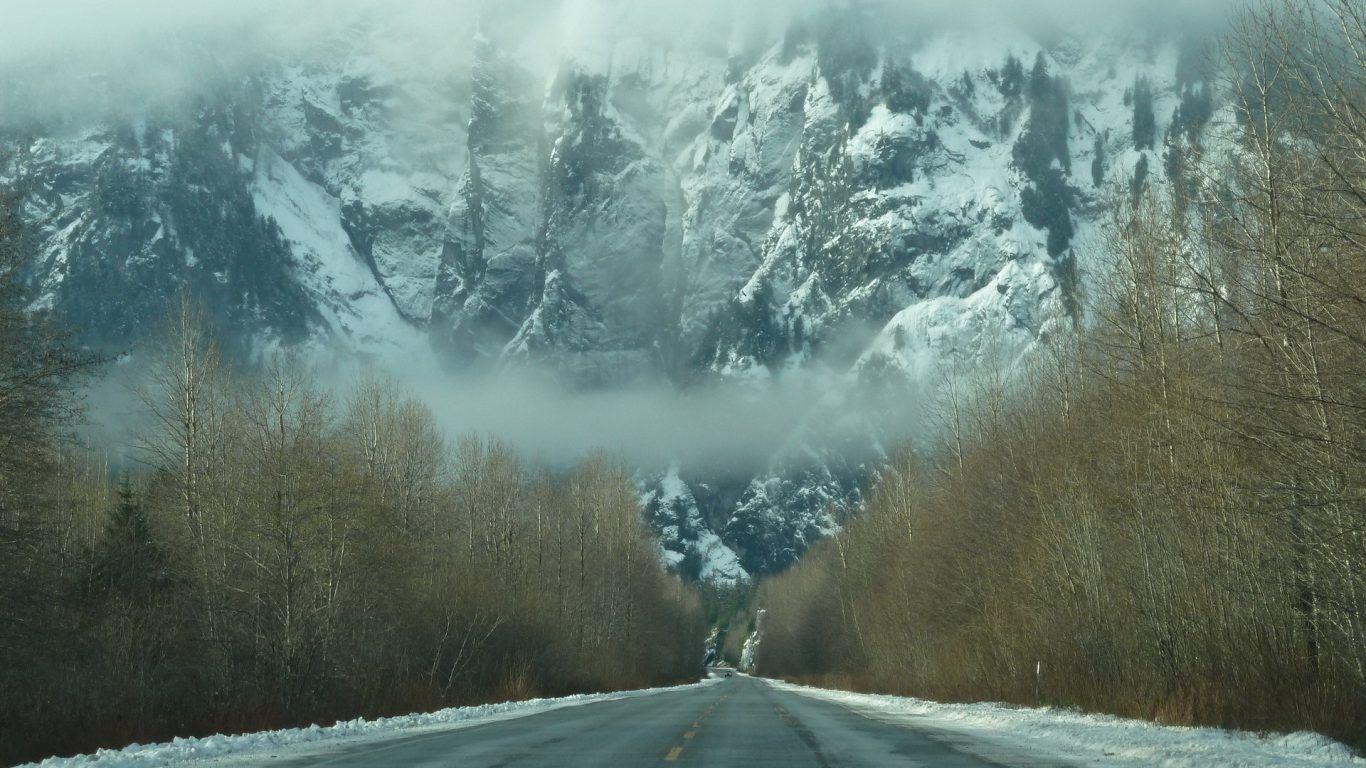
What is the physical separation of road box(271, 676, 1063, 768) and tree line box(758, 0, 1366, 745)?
15.1 feet

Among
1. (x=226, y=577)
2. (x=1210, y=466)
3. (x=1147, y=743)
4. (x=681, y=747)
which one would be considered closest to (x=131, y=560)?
(x=226, y=577)

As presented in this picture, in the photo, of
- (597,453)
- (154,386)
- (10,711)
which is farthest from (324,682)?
(597,453)

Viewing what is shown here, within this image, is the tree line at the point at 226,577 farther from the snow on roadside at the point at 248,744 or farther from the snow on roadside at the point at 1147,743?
the snow on roadside at the point at 1147,743

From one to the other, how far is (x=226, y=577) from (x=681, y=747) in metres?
18.3

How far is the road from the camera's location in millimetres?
14914

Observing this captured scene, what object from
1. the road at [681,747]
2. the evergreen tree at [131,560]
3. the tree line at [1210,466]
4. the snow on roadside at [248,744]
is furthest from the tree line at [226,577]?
the tree line at [1210,466]

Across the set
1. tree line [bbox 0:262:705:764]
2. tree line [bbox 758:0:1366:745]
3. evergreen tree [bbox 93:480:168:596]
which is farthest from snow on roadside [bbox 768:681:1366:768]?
evergreen tree [bbox 93:480:168:596]

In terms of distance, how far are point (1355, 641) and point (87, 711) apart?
20196 mm

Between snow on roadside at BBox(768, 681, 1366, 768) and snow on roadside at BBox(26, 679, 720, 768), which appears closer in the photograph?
snow on roadside at BBox(768, 681, 1366, 768)

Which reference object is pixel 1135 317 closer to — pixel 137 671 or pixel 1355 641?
pixel 1355 641

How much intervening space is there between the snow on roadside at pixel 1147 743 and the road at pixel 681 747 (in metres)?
0.80

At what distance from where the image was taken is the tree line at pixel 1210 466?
1408 centimetres

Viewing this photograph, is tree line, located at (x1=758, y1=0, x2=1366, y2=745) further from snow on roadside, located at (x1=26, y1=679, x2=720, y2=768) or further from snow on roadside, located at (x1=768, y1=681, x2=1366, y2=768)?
snow on roadside, located at (x1=26, y1=679, x2=720, y2=768)

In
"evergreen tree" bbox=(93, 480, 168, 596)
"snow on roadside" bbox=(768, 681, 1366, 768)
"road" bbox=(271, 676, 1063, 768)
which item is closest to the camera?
"snow on roadside" bbox=(768, 681, 1366, 768)
